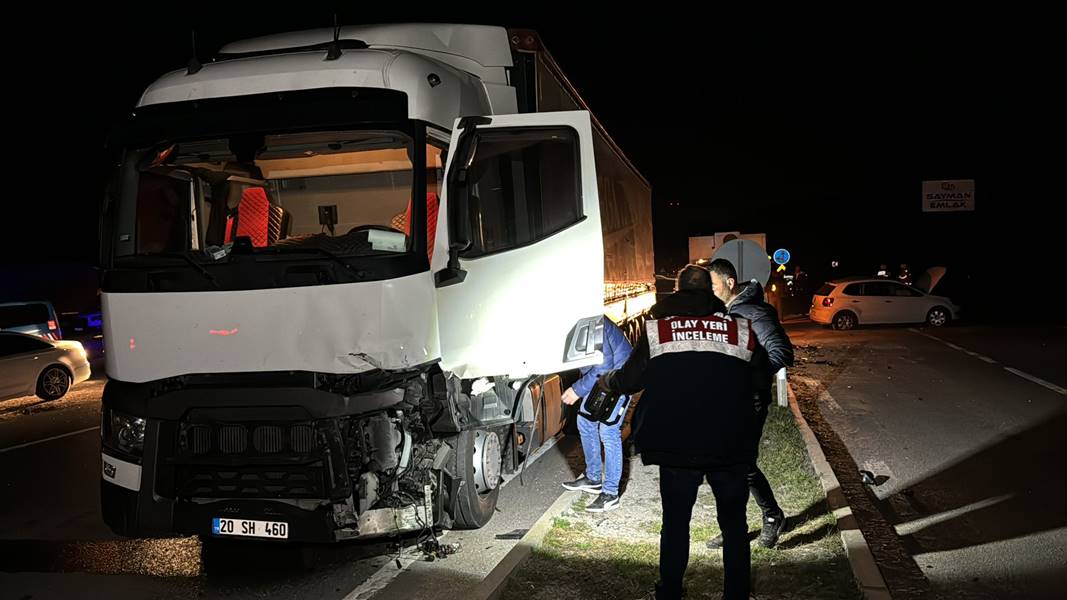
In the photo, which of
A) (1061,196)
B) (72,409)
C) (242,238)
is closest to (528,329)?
(242,238)

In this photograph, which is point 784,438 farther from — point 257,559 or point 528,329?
point 257,559

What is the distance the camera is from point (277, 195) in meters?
5.68

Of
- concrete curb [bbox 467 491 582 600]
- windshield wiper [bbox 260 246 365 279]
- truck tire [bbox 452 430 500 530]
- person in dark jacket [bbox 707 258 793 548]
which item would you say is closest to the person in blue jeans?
concrete curb [bbox 467 491 582 600]

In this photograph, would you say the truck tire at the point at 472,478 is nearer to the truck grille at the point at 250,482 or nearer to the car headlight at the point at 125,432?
the truck grille at the point at 250,482

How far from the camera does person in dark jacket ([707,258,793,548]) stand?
5.18 metres

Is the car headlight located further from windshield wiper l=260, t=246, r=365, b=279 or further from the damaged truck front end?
windshield wiper l=260, t=246, r=365, b=279

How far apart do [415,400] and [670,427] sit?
157cm

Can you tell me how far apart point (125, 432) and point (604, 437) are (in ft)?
11.2

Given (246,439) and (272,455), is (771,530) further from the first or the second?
(246,439)

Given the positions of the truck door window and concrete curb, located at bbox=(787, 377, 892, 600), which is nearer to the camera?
concrete curb, located at bbox=(787, 377, 892, 600)

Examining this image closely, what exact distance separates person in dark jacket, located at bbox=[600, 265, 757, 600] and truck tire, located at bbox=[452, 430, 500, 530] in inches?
60.4

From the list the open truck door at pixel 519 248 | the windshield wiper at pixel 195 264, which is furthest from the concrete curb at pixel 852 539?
the windshield wiper at pixel 195 264

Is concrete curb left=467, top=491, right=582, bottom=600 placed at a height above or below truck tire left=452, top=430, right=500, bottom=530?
below

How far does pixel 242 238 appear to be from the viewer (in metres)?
4.93
